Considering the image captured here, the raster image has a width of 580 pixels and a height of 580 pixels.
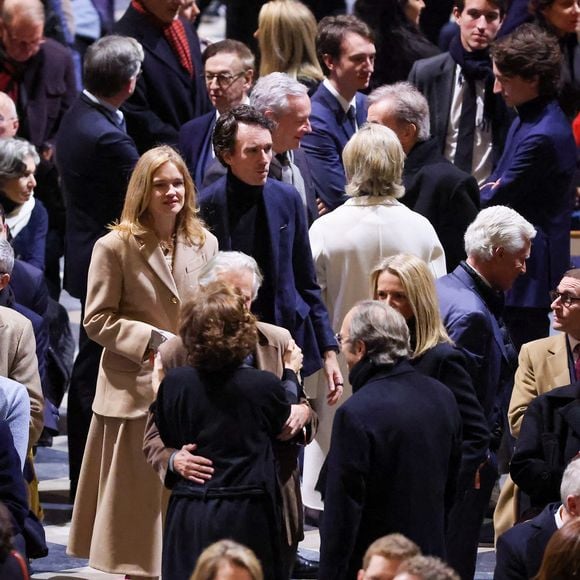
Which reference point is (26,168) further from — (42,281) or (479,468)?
(479,468)

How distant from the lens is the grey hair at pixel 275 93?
284 inches

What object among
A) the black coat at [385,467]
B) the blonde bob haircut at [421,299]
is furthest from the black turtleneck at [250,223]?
the black coat at [385,467]

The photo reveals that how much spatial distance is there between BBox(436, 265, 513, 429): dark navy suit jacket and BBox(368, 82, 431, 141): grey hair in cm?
125

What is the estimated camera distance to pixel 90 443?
657cm

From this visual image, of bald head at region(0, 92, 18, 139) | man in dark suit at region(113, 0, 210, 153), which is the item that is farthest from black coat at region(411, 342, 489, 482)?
bald head at region(0, 92, 18, 139)

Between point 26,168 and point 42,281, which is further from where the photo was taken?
point 26,168

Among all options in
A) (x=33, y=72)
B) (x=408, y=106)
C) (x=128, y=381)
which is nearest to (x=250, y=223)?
(x=128, y=381)

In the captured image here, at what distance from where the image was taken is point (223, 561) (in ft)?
→ 14.8

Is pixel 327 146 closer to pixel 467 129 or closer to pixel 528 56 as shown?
pixel 467 129

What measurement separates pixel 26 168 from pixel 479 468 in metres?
2.98

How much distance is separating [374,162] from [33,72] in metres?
3.19

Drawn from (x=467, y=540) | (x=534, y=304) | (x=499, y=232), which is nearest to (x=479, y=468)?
(x=467, y=540)

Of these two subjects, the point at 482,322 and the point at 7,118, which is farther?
the point at 7,118

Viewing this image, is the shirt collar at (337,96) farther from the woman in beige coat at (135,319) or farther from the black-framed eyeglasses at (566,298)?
the black-framed eyeglasses at (566,298)
